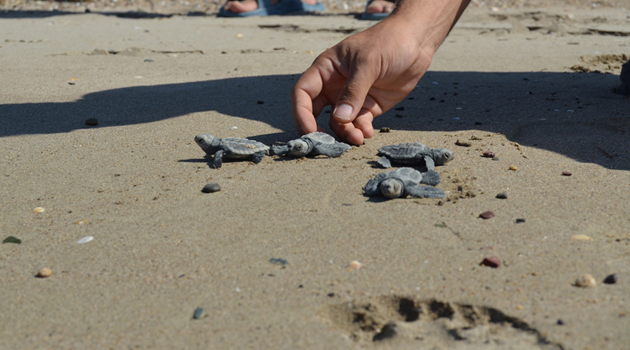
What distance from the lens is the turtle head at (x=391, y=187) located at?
1.92 metres

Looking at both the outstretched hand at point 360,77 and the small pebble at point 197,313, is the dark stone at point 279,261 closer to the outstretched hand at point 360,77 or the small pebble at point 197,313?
the small pebble at point 197,313

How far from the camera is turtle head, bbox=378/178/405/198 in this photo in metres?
1.92

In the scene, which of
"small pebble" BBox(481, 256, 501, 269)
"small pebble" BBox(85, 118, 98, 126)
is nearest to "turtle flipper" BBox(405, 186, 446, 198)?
"small pebble" BBox(481, 256, 501, 269)

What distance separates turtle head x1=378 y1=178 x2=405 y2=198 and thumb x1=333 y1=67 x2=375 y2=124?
0.55 meters

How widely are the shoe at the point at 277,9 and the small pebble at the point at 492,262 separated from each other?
6.91 meters

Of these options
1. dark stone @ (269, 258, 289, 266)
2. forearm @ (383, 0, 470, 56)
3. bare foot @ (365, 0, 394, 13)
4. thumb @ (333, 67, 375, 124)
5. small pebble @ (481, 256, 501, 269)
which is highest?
forearm @ (383, 0, 470, 56)

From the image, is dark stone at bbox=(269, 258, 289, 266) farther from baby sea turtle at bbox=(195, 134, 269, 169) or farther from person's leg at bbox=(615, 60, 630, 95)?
person's leg at bbox=(615, 60, 630, 95)

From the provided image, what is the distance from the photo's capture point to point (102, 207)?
199 centimetres

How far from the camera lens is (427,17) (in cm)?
270

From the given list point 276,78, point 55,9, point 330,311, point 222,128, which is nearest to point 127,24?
point 55,9

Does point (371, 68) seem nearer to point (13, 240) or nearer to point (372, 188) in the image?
point (372, 188)

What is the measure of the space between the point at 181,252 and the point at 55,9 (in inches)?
339

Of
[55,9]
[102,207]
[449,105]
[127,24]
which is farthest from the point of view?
[55,9]

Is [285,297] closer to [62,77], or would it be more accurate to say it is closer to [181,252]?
[181,252]
